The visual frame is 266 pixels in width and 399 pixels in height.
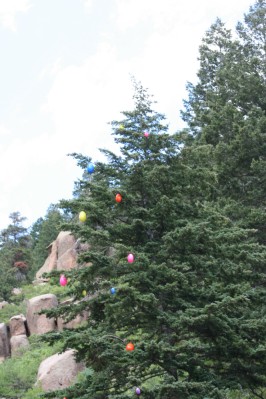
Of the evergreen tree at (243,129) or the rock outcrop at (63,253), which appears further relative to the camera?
the rock outcrop at (63,253)

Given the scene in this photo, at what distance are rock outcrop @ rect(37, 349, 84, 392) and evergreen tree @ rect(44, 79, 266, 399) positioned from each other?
9.07m

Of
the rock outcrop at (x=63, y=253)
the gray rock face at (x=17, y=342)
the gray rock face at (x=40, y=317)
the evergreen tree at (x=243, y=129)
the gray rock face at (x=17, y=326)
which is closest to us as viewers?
the evergreen tree at (x=243, y=129)

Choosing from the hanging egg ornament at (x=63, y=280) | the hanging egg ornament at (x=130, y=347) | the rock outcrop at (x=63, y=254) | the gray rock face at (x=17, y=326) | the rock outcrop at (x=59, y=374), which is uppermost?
the rock outcrop at (x=63, y=254)

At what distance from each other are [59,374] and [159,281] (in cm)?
1016

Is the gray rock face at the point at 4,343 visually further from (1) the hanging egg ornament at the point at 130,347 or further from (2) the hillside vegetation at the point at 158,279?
(1) the hanging egg ornament at the point at 130,347

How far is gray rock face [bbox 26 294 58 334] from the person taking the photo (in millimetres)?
22453

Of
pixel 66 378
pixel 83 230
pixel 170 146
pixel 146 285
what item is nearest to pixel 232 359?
pixel 146 285

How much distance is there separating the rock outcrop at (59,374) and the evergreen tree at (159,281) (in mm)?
9074

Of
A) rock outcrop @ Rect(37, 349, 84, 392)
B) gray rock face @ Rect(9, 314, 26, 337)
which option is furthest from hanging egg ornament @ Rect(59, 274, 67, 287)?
gray rock face @ Rect(9, 314, 26, 337)

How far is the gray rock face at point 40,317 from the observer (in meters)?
22.5

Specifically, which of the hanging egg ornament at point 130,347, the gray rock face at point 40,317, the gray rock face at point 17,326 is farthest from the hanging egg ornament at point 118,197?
the gray rock face at point 17,326

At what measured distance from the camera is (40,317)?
22703mm

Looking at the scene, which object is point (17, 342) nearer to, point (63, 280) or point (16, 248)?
point (63, 280)

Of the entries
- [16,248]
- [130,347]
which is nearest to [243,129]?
[130,347]
